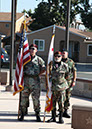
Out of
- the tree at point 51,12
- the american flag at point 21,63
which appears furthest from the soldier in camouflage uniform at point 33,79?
the tree at point 51,12

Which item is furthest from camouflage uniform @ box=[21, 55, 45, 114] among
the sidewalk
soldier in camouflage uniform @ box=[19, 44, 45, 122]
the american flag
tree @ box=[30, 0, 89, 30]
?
tree @ box=[30, 0, 89, 30]

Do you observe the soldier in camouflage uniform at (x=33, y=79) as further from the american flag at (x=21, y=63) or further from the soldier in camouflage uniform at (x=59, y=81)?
the soldier in camouflage uniform at (x=59, y=81)

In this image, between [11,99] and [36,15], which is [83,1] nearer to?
[36,15]

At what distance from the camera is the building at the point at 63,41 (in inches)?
1892

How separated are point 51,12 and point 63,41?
1687cm

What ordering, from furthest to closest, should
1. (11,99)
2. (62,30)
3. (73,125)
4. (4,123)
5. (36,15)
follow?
(36,15), (62,30), (11,99), (4,123), (73,125)

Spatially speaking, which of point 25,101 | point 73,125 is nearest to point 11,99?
point 25,101

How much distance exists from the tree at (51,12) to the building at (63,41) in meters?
14.1

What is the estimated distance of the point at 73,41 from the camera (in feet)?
163

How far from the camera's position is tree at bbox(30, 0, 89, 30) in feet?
208

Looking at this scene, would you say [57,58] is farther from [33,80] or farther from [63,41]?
[63,41]

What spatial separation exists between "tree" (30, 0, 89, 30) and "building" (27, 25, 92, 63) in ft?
46.3

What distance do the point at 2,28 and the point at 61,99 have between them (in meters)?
56.7

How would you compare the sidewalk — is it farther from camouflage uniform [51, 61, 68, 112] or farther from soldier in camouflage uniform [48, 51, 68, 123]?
camouflage uniform [51, 61, 68, 112]
